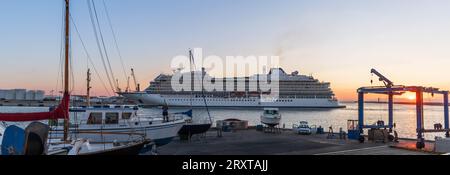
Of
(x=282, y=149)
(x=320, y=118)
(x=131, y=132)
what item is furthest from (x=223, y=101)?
(x=282, y=149)

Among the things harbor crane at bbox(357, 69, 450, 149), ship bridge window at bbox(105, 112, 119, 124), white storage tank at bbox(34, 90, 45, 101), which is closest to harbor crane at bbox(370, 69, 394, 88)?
harbor crane at bbox(357, 69, 450, 149)

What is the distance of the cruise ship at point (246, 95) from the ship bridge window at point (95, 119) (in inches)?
3070

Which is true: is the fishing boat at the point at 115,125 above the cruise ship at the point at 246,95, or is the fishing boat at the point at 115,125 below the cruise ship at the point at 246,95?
below

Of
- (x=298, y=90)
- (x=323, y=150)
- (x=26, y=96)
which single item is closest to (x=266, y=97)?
(x=298, y=90)

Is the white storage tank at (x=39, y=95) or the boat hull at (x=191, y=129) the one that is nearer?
the boat hull at (x=191, y=129)

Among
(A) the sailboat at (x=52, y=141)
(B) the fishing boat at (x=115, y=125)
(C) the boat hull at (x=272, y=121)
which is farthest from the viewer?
(C) the boat hull at (x=272, y=121)

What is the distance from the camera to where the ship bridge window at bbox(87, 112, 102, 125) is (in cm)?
1678

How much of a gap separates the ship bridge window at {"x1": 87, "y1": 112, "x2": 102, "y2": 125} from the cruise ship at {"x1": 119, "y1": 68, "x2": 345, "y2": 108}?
7799 cm

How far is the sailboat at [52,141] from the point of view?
256 inches

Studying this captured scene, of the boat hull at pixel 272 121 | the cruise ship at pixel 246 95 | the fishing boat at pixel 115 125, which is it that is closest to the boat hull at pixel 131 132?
the fishing boat at pixel 115 125

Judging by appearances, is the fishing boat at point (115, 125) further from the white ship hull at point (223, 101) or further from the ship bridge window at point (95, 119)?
the white ship hull at point (223, 101)

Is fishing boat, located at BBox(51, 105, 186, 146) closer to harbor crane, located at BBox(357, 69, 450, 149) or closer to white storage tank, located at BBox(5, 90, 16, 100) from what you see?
harbor crane, located at BBox(357, 69, 450, 149)

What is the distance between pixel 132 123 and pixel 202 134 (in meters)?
5.60

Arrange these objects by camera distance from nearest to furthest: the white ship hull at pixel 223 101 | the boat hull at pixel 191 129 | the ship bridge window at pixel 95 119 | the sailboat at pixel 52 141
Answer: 1. the sailboat at pixel 52 141
2. the ship bridge window at pixel 95 119
3. the boat hull at pixel 191 129
4. the white ship hull at pixel 223 101
